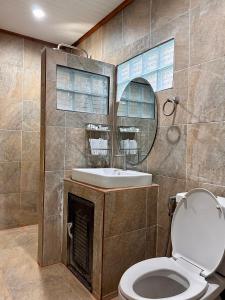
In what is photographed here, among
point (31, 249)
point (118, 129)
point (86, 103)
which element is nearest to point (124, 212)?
point (118, 129)

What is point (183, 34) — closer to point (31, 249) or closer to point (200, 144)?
point (200, 144)

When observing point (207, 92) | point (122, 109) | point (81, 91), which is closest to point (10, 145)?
point (81, 91)

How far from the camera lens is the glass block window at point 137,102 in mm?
2150

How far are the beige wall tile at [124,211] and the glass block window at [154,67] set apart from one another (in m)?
0.95

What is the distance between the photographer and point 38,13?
260cm

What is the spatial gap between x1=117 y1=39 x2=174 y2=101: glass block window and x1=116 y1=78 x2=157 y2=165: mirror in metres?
0.07

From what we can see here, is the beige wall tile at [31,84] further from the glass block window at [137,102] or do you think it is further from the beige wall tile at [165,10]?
the beige wall tile at [165,10]

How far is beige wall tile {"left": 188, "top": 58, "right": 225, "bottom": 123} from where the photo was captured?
157cm

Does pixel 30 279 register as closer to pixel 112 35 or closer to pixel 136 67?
pixel 136 67

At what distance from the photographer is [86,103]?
2471 millimetres

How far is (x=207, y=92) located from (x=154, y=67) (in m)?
0.65

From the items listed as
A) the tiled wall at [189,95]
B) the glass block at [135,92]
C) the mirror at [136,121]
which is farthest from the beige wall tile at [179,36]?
the glass block at [135,92]

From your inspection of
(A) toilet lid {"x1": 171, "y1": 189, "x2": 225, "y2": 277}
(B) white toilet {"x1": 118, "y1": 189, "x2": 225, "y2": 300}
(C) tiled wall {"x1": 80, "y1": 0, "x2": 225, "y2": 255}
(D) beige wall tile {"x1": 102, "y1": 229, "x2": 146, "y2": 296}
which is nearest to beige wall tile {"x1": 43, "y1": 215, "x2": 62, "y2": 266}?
(D) beige wall tile {"x1": 102, "y1": 229, "x2": 146, "y2": 296}

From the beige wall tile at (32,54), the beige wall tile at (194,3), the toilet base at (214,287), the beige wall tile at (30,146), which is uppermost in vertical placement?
the beige wall tile at (32,54)
